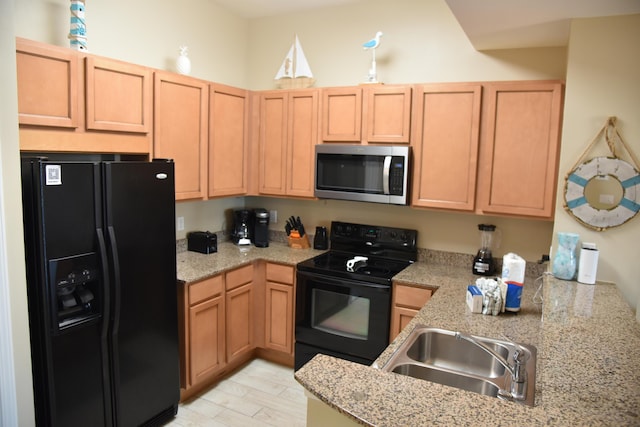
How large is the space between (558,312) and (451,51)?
6.72 feet

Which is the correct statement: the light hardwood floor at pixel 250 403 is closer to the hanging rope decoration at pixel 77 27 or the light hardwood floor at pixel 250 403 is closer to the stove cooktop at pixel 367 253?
the stove cooktop at pixel 367 253

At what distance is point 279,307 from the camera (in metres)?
3.40

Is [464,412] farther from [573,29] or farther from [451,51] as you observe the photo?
[451,51]

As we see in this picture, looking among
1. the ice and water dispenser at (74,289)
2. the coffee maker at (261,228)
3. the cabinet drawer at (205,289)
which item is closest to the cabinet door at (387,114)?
the coffee maker at (261,228)

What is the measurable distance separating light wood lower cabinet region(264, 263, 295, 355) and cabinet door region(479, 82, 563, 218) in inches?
58.6

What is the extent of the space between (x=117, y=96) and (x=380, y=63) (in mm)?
1926

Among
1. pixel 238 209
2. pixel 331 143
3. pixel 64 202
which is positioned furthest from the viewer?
pixel 238 209

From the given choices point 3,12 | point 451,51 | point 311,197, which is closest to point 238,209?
point 311,197

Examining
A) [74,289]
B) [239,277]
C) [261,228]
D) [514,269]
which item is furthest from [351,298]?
[74,289]

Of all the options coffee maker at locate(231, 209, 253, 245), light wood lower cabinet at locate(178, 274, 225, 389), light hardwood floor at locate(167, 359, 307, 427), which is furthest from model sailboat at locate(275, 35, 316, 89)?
light hardwood floor at locate(167, 359, 307, 427)

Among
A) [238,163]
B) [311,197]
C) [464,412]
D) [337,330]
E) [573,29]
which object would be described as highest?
[573,29]

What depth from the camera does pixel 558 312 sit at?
1.89 meters

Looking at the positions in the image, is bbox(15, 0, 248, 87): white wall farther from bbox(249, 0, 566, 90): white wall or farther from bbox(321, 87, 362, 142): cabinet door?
bbox(321, 87, 362, 142): cabinet door

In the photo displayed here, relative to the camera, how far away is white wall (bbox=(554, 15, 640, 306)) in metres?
2.28
